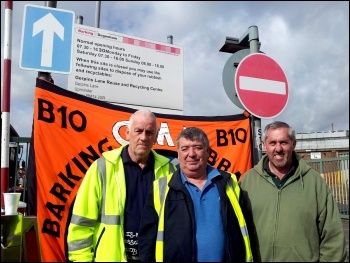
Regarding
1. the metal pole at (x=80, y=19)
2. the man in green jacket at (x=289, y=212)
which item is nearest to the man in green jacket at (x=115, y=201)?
the man in green jacket at (x=289, y=212)

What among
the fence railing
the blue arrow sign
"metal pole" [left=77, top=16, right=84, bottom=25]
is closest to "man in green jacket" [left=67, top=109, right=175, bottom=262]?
the blue arrow sign

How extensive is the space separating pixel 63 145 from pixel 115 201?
4.49ft

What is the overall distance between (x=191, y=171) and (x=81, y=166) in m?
1.61

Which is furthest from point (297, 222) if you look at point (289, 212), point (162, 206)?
point (162, 206)

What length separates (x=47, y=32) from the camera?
3.25 metres

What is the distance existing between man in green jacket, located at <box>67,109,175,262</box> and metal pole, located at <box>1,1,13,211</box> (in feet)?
2.30

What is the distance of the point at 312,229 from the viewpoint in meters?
2.60

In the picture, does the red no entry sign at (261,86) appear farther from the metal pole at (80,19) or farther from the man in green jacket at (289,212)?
the metal pole at (80,19)

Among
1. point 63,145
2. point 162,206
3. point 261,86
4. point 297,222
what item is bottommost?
point 297,222

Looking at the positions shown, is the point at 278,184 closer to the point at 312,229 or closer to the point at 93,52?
the point at 312,229

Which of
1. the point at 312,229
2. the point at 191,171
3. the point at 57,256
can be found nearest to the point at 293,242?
the point at 312,229

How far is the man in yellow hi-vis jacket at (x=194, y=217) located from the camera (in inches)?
89.4

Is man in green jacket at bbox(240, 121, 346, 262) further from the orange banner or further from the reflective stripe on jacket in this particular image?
the orange banner

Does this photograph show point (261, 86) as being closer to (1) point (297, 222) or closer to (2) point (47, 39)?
(1) point (297, 222)
